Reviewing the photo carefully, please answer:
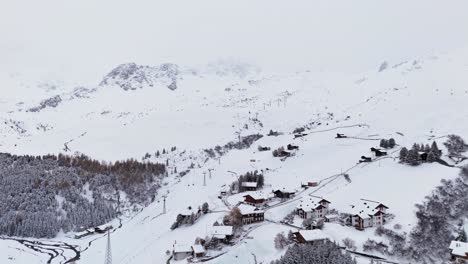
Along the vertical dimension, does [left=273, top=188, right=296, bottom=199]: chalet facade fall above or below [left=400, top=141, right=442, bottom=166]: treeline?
below

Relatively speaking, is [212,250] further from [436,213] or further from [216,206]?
[436,213]

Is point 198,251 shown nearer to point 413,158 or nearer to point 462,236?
point 462,236

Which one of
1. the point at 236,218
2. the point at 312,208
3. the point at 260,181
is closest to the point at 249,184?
the point at 260,181

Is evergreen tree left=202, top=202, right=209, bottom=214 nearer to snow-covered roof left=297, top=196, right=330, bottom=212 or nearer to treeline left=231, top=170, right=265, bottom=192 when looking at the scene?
treeline left=231, top=170, right=265, bottom=192

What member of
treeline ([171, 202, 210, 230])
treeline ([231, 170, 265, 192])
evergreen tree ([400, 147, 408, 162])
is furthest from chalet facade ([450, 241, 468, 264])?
treeline ([231, 170, 265, 192])

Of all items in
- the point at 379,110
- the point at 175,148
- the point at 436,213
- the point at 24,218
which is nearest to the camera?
the point at 436,213

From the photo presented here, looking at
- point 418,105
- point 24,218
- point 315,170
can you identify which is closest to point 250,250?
point 315,170

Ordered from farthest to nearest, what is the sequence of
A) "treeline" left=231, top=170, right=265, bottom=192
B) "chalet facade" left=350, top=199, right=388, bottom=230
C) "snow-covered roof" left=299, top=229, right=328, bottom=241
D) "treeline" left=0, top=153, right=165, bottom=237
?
"treeline" left=0, top=153, right=165, bottom=237, "treeline" left=231, top=170, right=265, bottom=192, "chalet facade" left=350, top=199, right=388, bottom=230, "snow-covered roof" left=299, top=229, right=328, bottom=241

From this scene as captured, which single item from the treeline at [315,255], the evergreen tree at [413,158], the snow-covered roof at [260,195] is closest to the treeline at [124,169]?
the snow-covered roof at [260,195]
